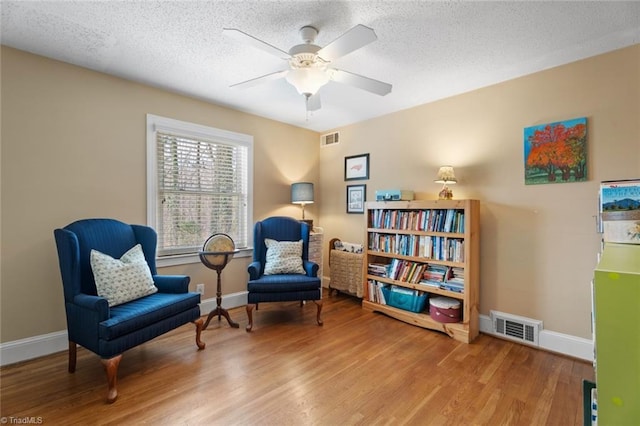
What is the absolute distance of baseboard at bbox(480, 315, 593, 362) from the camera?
231cm

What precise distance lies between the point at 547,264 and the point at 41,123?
4.47m

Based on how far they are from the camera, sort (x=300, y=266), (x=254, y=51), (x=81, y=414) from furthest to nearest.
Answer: (x=300, y=266) → (x=254, y=51) → (x=81, y=414)

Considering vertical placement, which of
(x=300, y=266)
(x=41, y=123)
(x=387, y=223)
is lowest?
(x=300, y=266)

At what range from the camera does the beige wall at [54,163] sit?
2248 mm

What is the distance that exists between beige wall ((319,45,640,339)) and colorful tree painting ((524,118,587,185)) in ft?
0.17

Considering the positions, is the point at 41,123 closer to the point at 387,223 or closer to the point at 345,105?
the point at 345,105

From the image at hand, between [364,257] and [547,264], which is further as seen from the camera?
[364,257]

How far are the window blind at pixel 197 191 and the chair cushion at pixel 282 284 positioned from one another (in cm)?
91

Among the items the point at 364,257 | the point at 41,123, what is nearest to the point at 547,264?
the point at 364,257

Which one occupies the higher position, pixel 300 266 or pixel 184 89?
pixel 184 89

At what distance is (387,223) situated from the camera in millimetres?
3398

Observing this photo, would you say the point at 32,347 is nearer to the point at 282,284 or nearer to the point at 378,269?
the point at 282,284

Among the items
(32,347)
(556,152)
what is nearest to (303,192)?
(556,152)

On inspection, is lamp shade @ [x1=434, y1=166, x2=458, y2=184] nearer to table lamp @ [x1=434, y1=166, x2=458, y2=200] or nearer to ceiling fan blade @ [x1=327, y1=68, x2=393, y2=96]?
table lamp @ [x1=434, y1=166, x2=458, y2=200]
